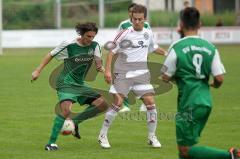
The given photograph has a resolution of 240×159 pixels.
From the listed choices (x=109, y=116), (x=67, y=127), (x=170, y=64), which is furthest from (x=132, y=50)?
(x=170, y=64)

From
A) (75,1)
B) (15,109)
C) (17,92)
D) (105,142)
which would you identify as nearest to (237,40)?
(75,1)

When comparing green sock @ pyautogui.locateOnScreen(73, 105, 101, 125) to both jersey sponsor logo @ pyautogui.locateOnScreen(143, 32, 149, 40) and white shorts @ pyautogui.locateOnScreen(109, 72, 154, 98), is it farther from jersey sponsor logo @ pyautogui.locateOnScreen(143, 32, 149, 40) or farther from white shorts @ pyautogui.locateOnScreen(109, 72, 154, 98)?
jersey sponsor logo @ pyautogui.locateOnScreen(143, 32, 149, 40)

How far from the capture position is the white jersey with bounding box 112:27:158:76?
11680 mm

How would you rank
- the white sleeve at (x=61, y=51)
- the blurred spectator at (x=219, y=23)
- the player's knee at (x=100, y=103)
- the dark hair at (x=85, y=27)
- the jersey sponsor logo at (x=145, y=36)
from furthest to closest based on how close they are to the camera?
the blurred spectator at (x=219, y=23) → the jersey sponsor logo at (x=145, y=36) → the player's knee at (x=100, y=103) → the white sleeve at (x=61, y=51) → the dark hair at (x=85, y=27)

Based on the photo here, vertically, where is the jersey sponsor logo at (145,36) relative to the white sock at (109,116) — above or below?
above

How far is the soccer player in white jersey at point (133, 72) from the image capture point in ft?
37.5

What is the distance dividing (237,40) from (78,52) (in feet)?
111

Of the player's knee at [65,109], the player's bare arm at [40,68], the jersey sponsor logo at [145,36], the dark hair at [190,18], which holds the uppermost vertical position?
the dark hair at [190,18]

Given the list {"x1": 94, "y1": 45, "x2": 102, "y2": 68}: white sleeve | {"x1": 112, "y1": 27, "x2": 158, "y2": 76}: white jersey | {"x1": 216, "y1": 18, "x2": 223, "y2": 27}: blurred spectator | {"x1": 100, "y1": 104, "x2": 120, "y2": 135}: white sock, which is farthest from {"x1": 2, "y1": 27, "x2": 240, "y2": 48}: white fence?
{"x1": 100, "y1": 104, "x2": 120, "y2": 135}: white sock

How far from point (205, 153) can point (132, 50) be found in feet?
12.4

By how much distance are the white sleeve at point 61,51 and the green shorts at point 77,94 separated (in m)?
0.47

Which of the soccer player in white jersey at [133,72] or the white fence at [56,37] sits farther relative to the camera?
the white fence at [56,37]

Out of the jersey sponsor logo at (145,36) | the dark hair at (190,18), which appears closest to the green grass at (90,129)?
the jersey sponsor logo at (145,36)

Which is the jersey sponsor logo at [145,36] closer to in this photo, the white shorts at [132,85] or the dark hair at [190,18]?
the white shorts at [132,85]
